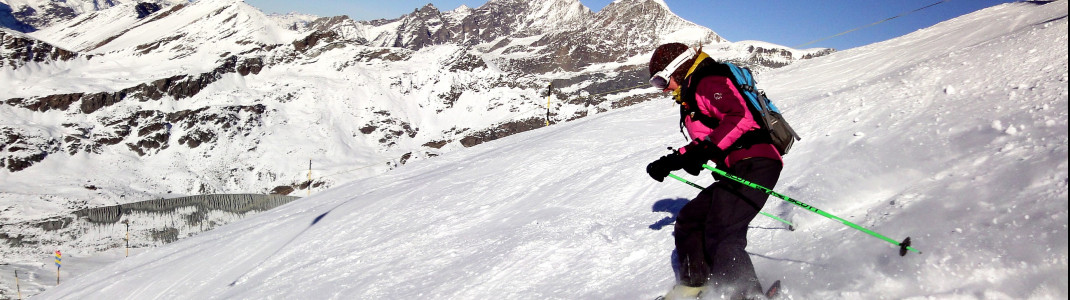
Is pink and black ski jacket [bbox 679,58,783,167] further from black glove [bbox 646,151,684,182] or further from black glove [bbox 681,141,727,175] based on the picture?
black glove [bbox 646,151,684,182]

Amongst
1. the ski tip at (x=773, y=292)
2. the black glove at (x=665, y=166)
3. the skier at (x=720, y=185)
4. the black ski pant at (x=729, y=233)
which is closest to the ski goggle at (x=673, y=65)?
the skier at (x=720, y=185)

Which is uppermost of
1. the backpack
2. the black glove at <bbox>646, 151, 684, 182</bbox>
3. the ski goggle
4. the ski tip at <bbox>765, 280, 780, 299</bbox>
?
the ski goggle

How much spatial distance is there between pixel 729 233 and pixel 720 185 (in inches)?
14.6

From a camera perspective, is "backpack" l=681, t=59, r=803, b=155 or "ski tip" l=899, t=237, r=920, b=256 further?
"backpack" l=681, t=59, r=803, b=155

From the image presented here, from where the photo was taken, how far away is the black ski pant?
4109 millimetres

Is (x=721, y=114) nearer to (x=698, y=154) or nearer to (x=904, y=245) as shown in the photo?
(x=698, y=154)

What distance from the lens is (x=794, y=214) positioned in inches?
217

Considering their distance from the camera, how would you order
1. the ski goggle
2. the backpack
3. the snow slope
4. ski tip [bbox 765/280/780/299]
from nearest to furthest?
the snow slope
ski tip [bbox 765/280/780/299]
the backpack
the ski goggle

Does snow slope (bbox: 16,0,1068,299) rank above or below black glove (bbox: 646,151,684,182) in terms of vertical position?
below

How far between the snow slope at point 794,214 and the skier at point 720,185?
0.51 meters

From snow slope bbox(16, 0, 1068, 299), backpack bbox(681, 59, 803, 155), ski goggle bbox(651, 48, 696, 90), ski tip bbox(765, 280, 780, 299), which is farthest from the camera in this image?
ski goggle bbox(651, 48, 696, 90)

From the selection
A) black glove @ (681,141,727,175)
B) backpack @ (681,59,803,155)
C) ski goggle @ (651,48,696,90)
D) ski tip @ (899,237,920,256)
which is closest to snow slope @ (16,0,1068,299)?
ski tip @ (899,237,920,256)

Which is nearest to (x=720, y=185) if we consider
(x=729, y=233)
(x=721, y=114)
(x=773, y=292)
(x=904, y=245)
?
(x=729, y=233)

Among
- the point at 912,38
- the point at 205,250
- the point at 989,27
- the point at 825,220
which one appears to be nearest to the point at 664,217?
the point at 825,220
